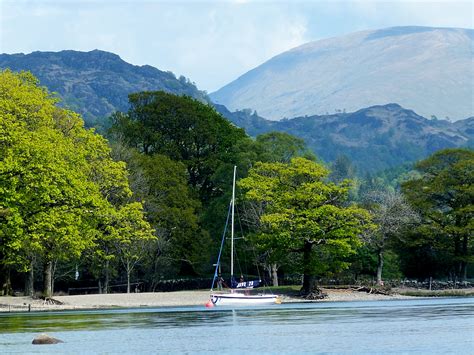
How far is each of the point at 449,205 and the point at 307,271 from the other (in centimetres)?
2693

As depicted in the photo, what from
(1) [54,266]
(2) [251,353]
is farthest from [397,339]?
(1) [54,266]

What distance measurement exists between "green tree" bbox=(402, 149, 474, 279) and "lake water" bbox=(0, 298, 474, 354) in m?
29.0

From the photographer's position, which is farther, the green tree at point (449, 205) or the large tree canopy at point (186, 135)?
the large tree canopy at point (186, 135)

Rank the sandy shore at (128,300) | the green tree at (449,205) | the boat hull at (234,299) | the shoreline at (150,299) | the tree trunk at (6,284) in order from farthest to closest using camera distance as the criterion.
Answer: the green tree at (449,205) < the tree trunk at (6,284) < the boat hull at (234,299) < the shoreline at (150,299) < the sandy shore at (128,300)

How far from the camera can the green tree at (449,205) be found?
3967 inches

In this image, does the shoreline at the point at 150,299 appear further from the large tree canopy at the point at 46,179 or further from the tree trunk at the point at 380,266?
the large tree canopy at the point at 46,179

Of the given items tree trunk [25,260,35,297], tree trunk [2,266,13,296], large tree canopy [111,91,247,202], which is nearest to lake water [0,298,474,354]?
→ tree trunk [25,260,35,297]

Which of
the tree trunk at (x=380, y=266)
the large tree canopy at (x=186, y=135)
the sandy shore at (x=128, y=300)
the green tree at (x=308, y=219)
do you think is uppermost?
the large tree canopy at (x=186, y=135)

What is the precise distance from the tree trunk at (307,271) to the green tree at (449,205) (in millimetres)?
19120

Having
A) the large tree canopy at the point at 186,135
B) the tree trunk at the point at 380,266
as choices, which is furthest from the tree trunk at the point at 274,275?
the large tree canopy at the point at 186,135

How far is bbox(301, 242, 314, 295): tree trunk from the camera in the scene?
3324 inches

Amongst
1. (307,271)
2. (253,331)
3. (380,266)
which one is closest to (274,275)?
(380,266)

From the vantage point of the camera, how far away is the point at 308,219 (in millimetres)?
84125

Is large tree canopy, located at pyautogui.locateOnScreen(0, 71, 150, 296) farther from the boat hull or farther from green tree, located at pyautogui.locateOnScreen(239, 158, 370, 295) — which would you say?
green tree, located at pyautogui.locateOnScreen(239, 158, 370, 295)
